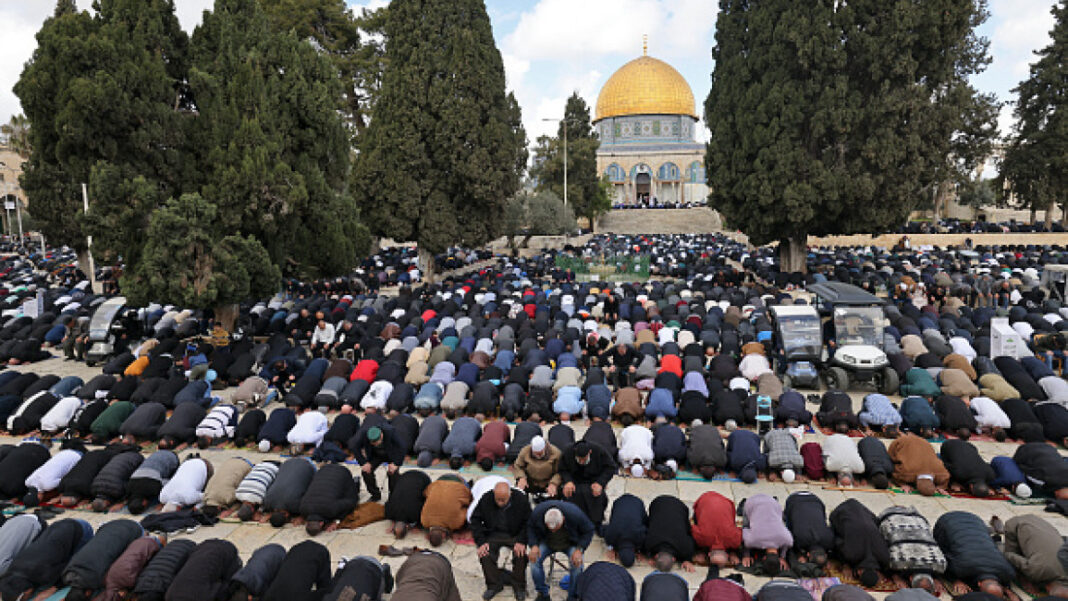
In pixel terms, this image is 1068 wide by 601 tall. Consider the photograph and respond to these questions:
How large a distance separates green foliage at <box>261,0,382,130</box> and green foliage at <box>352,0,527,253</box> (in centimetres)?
702

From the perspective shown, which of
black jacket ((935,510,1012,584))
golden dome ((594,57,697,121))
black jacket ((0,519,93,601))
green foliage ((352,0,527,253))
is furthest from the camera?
golden dome ((594,57,697,121))

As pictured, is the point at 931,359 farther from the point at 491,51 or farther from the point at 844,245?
the point at 844,245

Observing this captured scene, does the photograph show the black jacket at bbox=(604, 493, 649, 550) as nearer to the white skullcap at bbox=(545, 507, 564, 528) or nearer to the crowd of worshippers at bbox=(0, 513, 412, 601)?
the white skullcap at bbox=(545, 507, 564, 528)

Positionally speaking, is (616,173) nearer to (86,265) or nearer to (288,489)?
(86,265)

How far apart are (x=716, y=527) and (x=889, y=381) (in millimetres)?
7026

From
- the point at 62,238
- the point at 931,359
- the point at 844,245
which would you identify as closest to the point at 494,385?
the point at 931,359

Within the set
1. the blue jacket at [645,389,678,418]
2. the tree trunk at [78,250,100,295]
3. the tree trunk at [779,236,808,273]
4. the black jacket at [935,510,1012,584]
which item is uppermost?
the tree trunk at [78,250,100,295]

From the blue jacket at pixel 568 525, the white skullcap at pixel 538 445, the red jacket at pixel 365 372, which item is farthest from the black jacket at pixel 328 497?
the red jacket at pixel 365 372

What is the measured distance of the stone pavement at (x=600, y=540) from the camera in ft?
20.9

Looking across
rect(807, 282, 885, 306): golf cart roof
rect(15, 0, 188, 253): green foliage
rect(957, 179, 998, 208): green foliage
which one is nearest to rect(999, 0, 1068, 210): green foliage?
rect(957, 179, 998, 208): green foliage

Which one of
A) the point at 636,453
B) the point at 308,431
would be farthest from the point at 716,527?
the point at 308,431

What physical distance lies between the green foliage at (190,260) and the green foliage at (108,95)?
1.21 meters

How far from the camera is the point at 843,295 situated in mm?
12742

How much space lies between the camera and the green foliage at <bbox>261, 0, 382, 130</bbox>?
28.5 meters
